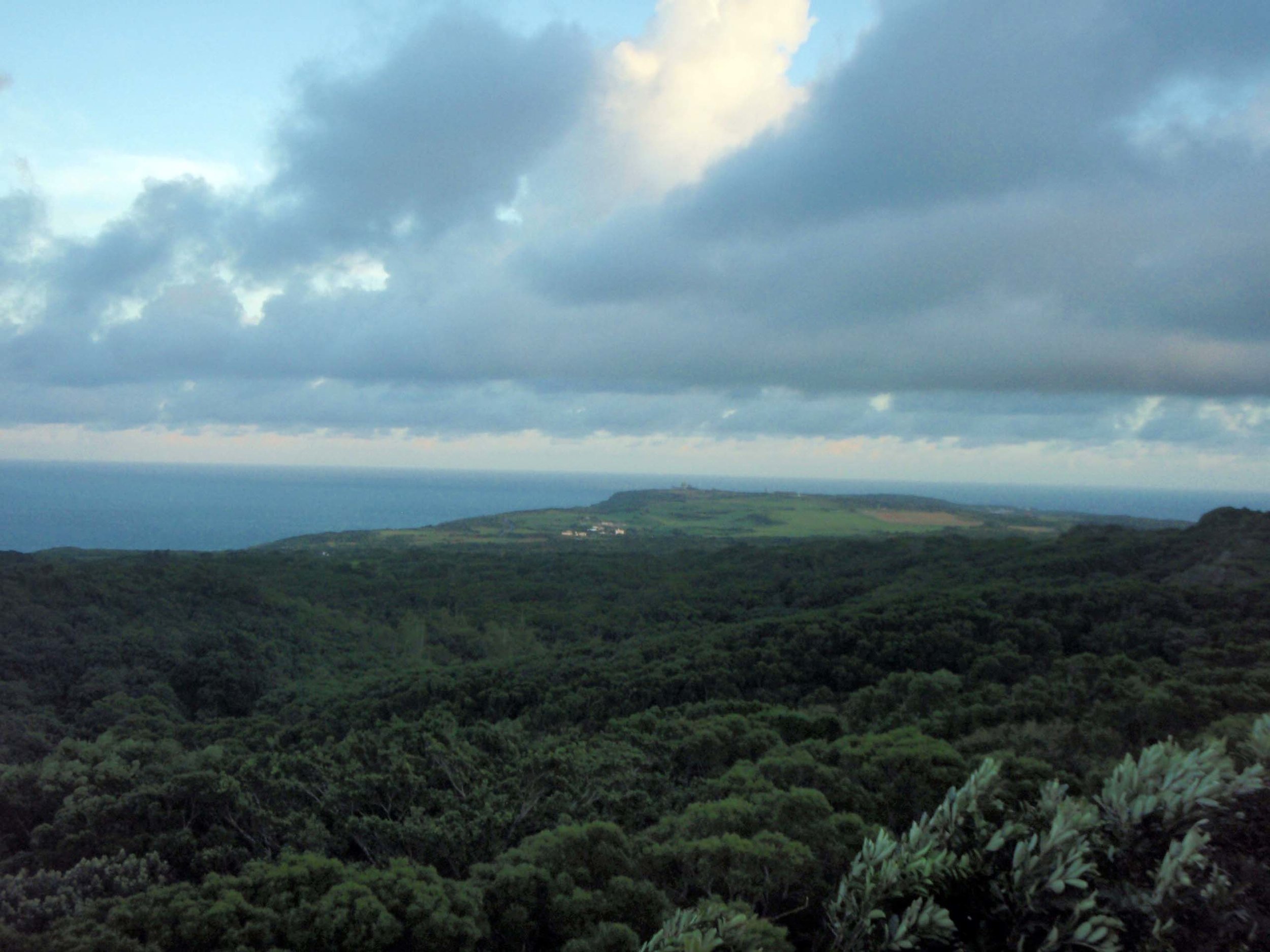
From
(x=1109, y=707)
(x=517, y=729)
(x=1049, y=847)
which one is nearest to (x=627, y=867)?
(x=1049, y=847)

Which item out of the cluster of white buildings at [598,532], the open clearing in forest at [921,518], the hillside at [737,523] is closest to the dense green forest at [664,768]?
the hillside at [737,523]

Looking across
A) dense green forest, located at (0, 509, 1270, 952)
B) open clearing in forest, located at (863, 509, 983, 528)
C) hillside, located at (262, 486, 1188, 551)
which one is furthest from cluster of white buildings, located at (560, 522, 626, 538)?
dense green forest, located at (0, 509, 1270, 952)

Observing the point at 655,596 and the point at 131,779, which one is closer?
the point at 131,779

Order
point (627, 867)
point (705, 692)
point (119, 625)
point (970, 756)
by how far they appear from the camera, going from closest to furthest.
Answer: point (627, 867)
point (970, 756)
point (705, 692)
point (119, 625)

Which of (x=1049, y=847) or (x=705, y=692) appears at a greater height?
Result: (x=1049, y=847)

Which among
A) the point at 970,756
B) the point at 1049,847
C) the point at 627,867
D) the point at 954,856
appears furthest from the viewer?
the point at 970,756

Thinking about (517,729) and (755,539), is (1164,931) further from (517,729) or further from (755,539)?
(755,539)

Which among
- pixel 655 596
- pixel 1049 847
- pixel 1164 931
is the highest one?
pixel 1049 847

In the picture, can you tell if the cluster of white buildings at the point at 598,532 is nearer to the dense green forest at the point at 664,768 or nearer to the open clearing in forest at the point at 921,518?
the open clearing in forest at the point at 921,518
